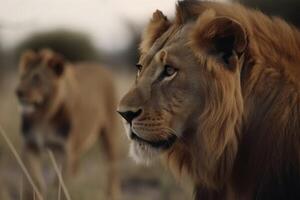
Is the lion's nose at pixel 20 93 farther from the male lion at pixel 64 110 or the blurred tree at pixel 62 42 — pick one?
the blurred tree at pixel 62 42

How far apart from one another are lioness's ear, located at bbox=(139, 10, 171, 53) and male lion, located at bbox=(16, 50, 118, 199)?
4889 mm

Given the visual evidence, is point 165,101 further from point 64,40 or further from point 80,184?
point 64,40

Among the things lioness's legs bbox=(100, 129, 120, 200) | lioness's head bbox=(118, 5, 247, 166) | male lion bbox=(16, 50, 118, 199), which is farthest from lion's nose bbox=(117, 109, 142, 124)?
lioness's legs bbox=(100, 129, 120, 200)

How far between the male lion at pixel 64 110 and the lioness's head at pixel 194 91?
5086 mm

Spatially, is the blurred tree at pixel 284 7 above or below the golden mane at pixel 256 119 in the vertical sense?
below

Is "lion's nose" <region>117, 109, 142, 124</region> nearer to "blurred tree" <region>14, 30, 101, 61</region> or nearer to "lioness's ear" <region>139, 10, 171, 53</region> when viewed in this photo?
"lioness's ear" <region>139, 10, 171, 53</region>

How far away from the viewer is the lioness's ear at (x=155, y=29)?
3371 mm

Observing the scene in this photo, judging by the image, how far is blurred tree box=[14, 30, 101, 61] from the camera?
1367 centimetres

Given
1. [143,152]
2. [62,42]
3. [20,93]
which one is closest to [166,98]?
[143,152]

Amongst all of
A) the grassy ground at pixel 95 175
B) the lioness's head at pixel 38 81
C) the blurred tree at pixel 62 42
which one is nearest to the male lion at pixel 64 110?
the lioness's head at pixel 38 81

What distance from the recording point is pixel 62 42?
45.4 ft

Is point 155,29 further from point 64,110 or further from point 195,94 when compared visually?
point 64,110

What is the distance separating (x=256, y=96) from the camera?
317cm

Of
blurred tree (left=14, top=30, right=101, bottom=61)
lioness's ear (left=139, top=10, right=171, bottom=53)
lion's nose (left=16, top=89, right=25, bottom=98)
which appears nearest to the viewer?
lioness's ear (left=139, top=10, right=171, bottom=53)
